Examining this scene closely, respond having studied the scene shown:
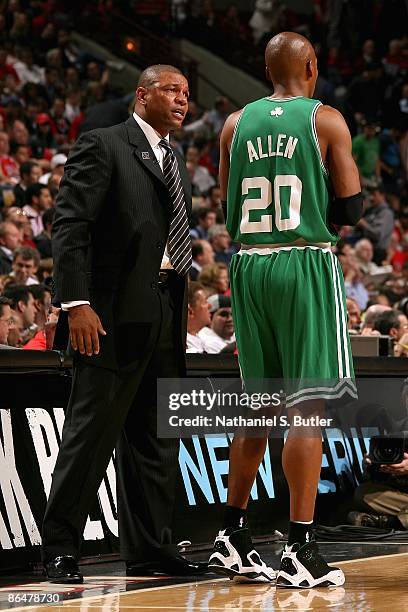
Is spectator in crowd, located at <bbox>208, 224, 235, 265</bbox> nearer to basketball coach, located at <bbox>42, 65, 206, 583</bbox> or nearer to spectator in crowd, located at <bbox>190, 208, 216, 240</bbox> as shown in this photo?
spectator in crowd, located at <bbox>190, 208, 216, 240</bbox>

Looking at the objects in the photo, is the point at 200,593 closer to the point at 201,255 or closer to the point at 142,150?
the point at 142,150

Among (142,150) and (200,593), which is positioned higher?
(142,150)

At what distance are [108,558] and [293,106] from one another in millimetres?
2266

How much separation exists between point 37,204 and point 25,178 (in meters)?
0.62

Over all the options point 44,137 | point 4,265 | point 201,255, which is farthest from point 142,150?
point 44,137

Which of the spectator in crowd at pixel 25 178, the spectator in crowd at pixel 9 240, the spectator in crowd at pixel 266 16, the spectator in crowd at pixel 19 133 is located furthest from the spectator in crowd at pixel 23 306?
the spectator in crowd at pixel 266 16

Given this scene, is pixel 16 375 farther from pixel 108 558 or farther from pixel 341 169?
pixel 341 169

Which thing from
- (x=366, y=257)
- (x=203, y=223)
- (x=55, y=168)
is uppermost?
(x=55, y=168)

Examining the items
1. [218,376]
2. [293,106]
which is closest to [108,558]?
[218,376]

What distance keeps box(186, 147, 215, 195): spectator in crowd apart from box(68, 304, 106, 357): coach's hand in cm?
1134

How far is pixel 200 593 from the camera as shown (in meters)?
4.76

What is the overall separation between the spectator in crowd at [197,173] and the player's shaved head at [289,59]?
36.4 ft

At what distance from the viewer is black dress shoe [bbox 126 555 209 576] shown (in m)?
5.24

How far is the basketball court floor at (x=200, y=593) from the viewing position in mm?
4418
